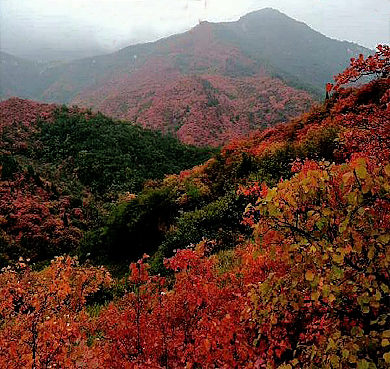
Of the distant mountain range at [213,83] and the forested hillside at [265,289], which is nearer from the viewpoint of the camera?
the forested hillside at [265,289]

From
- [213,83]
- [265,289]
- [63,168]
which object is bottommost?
[63,168]

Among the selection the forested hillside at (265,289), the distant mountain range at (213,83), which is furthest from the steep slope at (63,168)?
the distant mountain range at (213,83)

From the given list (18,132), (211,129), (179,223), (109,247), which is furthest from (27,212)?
(211,129)

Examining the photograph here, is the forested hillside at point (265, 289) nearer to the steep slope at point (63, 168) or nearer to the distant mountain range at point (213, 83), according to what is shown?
the steep slope at point (63, 168)

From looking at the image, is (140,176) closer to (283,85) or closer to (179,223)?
(179,223)

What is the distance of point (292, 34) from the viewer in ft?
650

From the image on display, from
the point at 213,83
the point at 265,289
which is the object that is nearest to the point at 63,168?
the point at 265,289

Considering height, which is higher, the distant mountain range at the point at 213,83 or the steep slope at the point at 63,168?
the distant mountain range at the point at 213,83

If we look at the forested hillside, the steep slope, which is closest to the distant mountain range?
the steep slope

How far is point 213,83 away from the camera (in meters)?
101

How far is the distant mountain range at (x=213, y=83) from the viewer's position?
242 feet

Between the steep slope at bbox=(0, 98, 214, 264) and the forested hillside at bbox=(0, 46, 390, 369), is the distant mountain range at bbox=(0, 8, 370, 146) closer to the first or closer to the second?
the steep slope at bbox=(0, 98, 214, 264)

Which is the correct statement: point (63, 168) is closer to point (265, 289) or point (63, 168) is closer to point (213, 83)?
point (265, 289)

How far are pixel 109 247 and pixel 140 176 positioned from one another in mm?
22548
